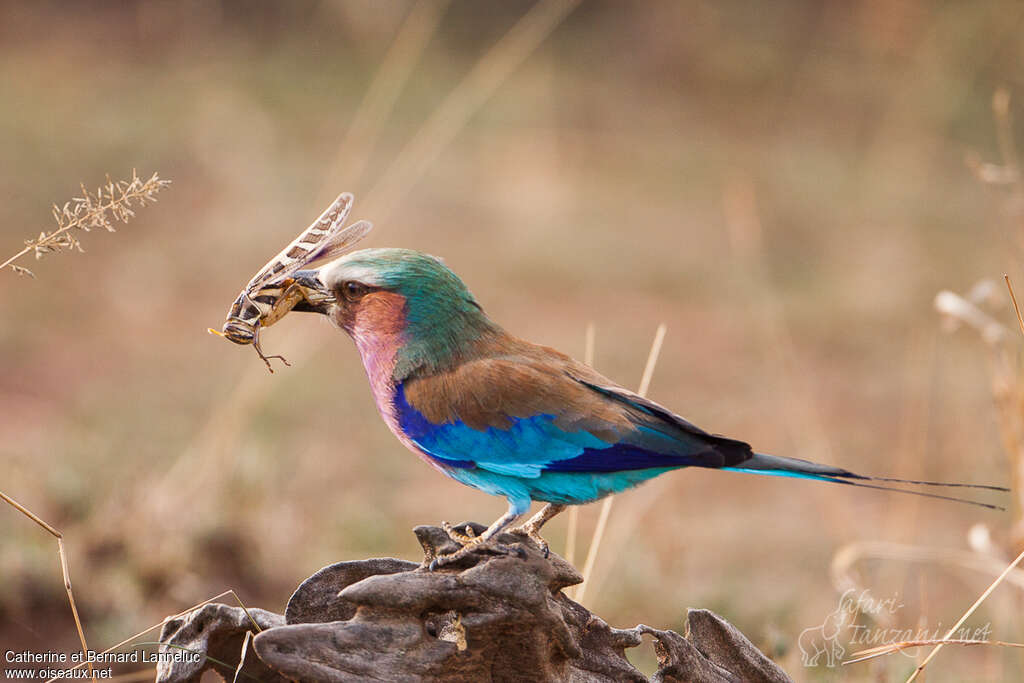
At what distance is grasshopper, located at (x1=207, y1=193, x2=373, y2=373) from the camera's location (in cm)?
230

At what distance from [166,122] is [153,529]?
18.6ft

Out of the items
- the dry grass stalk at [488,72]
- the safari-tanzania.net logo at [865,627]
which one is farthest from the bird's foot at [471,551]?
the dry grass stalk at [488,72]

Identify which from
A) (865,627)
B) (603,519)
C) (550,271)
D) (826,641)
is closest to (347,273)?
(603,519)

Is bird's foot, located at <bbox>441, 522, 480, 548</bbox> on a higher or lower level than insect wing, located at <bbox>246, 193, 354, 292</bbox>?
lower

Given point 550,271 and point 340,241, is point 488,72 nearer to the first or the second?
point 550,271

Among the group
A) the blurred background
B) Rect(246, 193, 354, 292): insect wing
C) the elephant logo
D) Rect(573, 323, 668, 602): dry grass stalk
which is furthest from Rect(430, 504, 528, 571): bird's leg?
the blurred background

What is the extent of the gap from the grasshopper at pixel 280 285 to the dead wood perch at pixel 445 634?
498mm

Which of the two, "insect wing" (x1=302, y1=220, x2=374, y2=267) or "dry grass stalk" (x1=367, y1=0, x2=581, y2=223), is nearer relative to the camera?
"insect wing" (x1=302, y1=220, x2=374, y2=267)

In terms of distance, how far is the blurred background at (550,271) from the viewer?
176 inches

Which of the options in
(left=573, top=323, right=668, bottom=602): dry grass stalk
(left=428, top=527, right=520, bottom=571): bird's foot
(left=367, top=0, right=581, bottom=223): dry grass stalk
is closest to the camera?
(left=428, top=527, right=520, bottom=571): bird's foot

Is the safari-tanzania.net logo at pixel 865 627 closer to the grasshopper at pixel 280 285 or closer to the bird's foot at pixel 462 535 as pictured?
the bird's foot at pixel 462 535

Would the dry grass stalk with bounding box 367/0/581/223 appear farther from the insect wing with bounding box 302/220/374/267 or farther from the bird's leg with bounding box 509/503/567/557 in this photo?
the bird's leg with bounding box 509/503/567/557

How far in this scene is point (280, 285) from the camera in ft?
7.65

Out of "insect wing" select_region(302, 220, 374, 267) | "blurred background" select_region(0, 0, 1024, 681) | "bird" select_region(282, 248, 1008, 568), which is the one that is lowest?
"bird" select_region(282, 248, 1008, 568)
